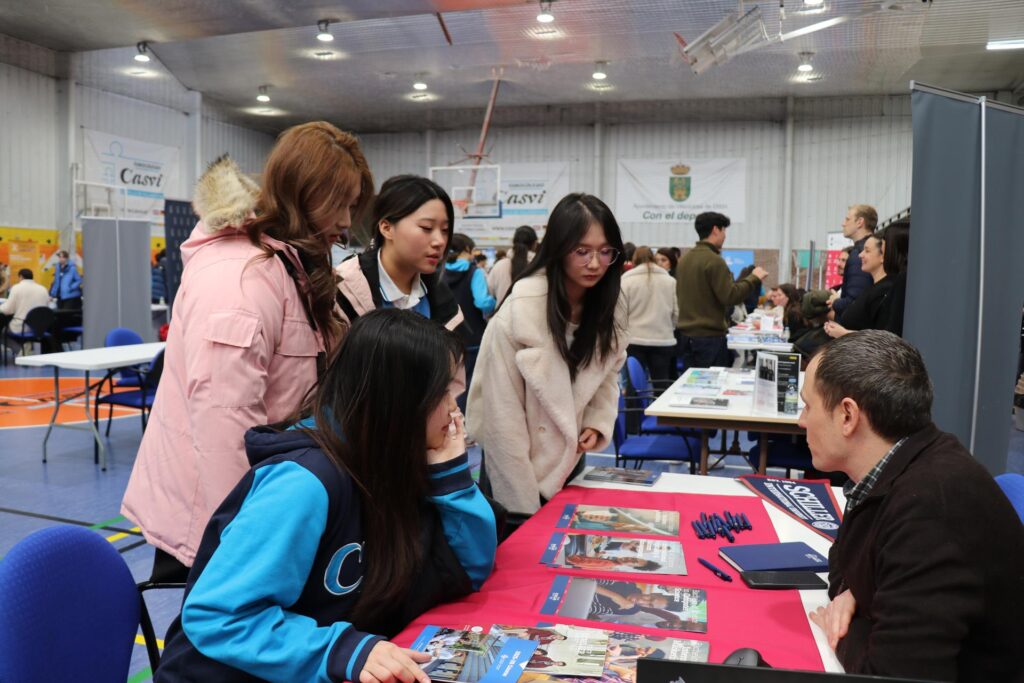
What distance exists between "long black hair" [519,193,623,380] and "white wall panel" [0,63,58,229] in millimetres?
11538

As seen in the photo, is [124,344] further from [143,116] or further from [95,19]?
[143,116]

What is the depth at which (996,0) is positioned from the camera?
841cm

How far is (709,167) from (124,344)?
35.0ft

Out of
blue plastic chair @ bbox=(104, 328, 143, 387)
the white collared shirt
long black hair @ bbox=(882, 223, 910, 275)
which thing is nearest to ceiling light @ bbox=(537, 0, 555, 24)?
blue plastic chair @ bbox=(104, 328, 143, 387)

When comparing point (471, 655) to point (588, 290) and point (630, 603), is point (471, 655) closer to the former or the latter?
point (630, 603)

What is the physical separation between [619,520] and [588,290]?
0.67 m

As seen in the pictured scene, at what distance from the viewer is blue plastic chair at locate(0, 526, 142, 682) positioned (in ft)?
3.75

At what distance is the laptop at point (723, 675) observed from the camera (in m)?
0.65

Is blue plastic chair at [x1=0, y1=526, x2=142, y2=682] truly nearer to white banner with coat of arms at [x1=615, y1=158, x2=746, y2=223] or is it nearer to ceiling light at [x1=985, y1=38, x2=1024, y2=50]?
ceiling light at [x1=985, y1=38, x2=1024, y2=50]

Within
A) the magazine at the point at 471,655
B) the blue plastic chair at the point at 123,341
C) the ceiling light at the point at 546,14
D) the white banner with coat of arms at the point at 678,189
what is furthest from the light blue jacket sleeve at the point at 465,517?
the white banner with coat of arms at the point at 678,189

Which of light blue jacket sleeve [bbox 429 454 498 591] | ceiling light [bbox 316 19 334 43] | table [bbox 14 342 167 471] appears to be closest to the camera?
light blue jacket sleeve [bbox 429 454 498 591]

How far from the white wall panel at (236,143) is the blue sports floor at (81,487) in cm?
951

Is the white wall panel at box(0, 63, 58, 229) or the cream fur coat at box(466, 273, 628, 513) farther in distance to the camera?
→ the white wall panel at box(0, 63, 58, 229)

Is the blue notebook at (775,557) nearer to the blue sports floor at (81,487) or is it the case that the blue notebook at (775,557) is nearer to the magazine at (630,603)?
the magazine at (630,603)
